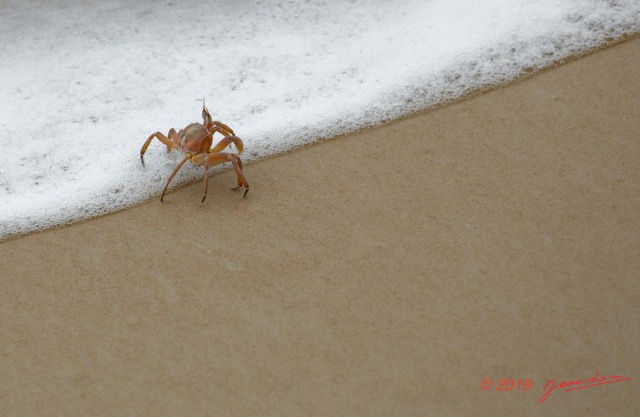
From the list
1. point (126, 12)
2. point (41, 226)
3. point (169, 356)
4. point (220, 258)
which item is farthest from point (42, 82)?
point (169, 356)

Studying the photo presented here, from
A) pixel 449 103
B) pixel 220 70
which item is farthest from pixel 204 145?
pixel 449 103

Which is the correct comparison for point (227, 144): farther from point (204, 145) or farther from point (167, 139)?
point (167, 139)

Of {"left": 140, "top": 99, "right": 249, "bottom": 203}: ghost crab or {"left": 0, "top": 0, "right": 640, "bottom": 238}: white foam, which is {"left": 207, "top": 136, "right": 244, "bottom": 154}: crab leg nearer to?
{"left": 140, "top": 99, "right": 249, "bottom": 203}: ghost crab

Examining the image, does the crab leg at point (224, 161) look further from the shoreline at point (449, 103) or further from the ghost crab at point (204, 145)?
the shoreline at point (449, 103)

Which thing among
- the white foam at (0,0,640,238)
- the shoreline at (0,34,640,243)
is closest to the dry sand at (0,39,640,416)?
the shoreline at (0,34,640,243)

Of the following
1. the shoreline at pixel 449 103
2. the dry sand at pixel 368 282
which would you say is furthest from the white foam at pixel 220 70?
the dry sand at pixel 368 282

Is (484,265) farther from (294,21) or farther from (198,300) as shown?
(294,21)
